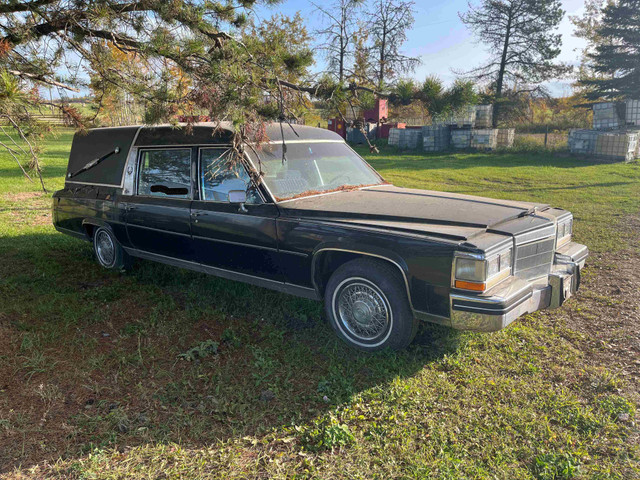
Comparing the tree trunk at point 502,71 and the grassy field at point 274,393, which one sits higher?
the tree trunk at point 502,71

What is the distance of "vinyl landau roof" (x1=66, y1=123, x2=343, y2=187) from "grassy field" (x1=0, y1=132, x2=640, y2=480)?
1.45 meters

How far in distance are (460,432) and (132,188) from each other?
438 centimetres

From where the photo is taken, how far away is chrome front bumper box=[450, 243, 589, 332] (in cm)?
326

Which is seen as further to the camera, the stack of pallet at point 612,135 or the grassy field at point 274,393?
the stack of pallet at point 612,135

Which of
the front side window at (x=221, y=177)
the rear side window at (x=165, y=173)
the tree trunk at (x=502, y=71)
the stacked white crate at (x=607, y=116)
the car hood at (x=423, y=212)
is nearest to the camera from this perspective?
the car hood at (x=423, y=212)

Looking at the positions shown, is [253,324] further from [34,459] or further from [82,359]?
[34,459]

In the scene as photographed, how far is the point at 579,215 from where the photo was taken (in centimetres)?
923

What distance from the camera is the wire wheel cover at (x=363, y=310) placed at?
12.3 ft

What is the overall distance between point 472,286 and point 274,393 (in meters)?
1.59

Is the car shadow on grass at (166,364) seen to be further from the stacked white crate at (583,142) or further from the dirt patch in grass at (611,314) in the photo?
the stacked white crate at (583,142)

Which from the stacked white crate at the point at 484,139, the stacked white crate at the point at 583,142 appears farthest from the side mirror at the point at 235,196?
the stacked white crate at the point at 484,139

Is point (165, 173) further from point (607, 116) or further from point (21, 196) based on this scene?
point (607, 116)

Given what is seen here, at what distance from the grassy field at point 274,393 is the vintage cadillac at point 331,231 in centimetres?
44

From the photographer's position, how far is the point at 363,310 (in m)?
3.82
